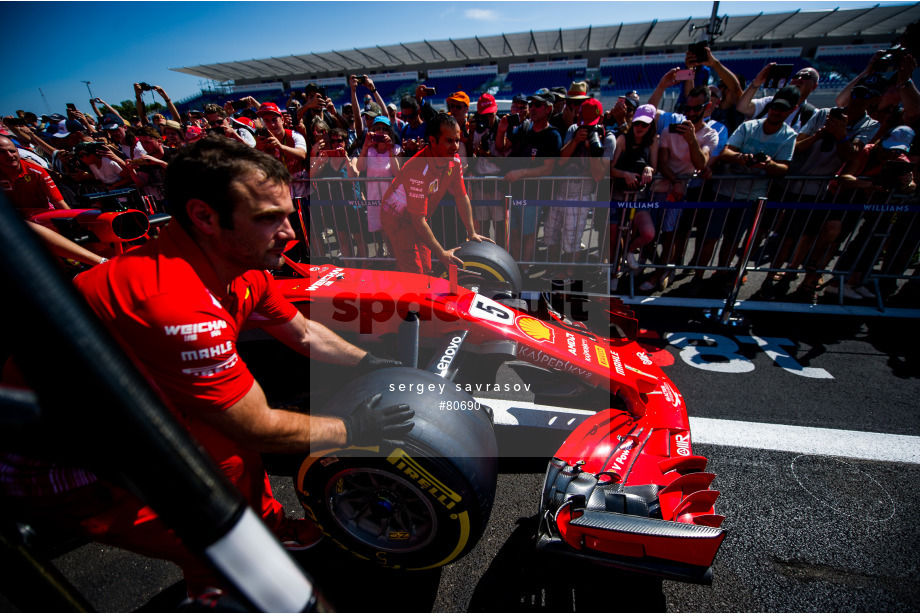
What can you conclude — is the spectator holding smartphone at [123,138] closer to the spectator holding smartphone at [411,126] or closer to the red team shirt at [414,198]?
the spectator holding smartphone at [411,126]

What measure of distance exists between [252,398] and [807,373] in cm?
380

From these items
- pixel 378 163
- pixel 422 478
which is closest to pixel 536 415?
pixel 422 478

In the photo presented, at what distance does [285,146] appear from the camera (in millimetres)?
5074

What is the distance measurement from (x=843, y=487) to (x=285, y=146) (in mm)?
6035

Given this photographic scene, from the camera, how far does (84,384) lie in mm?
390

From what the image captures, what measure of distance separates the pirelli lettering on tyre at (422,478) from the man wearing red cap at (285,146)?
4409 mm

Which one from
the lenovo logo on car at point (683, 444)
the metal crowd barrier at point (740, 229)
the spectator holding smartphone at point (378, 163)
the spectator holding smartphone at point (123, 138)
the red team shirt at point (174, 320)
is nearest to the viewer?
the red team shirt at point (174, 320)

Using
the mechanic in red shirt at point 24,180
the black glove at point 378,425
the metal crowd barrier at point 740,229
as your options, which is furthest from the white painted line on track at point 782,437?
the mechanic in red shirt at point 24,180

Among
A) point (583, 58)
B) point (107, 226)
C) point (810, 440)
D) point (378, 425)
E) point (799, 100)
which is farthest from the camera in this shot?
A: point (583, 58)

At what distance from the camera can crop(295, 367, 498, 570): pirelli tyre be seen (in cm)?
154

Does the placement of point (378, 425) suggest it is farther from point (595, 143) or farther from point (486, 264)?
point (595, 143)

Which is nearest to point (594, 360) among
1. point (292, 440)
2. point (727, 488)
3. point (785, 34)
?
point (727, 488)

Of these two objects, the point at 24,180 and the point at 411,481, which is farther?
the point at 24,180

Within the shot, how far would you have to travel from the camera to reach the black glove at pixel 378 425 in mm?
1485
